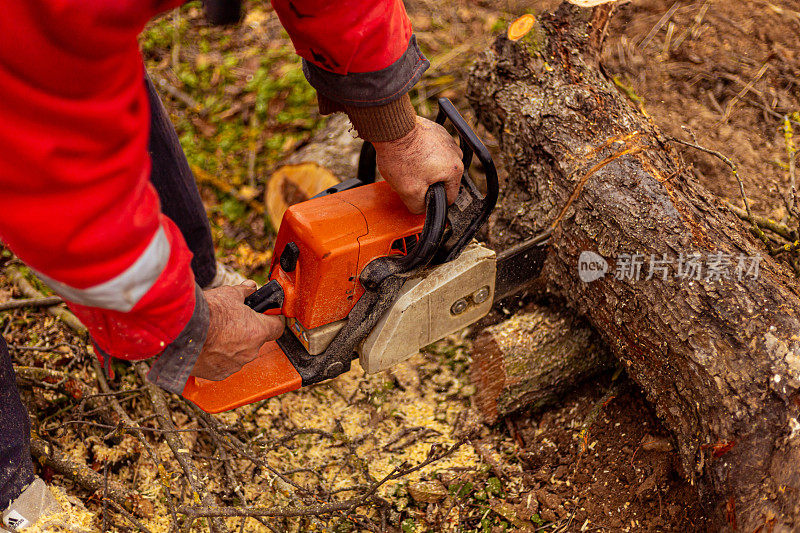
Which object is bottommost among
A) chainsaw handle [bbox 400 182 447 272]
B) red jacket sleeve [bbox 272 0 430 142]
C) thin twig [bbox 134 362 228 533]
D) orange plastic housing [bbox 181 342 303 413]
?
thin twig [bbox 134 362 228 533]

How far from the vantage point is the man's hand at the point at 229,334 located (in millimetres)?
1766

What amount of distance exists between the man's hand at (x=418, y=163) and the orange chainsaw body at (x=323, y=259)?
0.13 meters

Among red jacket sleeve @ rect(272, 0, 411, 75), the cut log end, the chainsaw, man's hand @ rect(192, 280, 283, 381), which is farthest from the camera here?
the cut log end

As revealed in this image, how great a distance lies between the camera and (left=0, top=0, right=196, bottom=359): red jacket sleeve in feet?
3.59

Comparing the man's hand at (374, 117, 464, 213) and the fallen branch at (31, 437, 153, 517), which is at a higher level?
the man's hand at (374, 117, 464, 213)

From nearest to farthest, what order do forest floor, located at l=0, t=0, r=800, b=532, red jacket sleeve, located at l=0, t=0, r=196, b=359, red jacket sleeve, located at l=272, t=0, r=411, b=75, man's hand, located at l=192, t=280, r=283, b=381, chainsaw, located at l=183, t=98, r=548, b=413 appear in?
red jacket sleeve, located at l=0, t=0, r=196, b=359 < red jacket sleeve, located at l=272, t=0, r=411, b=75 < man's hand, located at l=192, t=280, r=283, b=381 < chainsaw, located at l=183, t=98, r=548, b=413 < forest floor, located at l=0, t=0, r=800, b=532

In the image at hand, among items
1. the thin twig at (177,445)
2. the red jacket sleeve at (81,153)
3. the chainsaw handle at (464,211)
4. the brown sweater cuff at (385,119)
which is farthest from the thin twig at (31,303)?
the chainsaw handle at (464,211)

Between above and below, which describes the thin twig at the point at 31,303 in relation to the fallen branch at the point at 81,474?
above

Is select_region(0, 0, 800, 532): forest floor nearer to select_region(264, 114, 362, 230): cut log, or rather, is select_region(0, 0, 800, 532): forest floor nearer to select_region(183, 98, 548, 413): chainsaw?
select_region(264, 114, 362, 230): cut log

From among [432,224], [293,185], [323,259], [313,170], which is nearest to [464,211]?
[432,224]

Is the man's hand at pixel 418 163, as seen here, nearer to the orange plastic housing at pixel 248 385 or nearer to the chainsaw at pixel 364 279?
the chainsaw at pixel 364 279

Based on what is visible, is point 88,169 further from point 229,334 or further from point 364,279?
point 364,279

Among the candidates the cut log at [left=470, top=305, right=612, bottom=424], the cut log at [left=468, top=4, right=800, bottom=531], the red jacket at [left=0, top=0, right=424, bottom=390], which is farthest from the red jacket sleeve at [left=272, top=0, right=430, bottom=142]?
the cut log at [left=470, top=305, right=612, bottom=424]

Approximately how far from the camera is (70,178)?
1.17m
